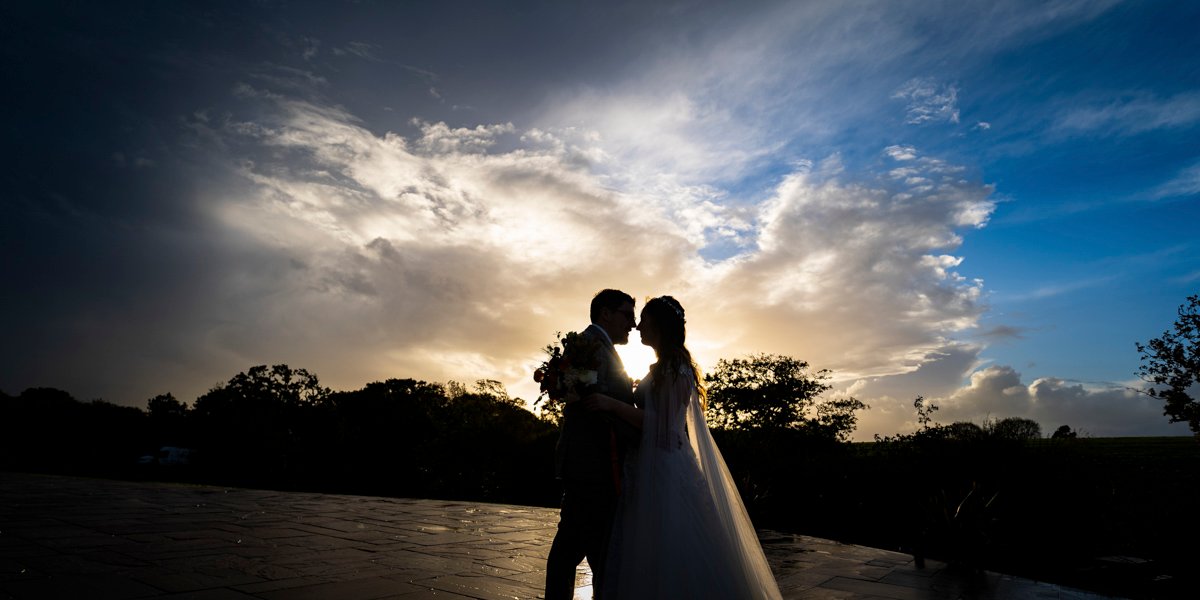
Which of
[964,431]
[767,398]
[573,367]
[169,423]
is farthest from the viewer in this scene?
[169,423]

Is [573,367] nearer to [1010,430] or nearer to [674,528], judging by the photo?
[674,528]

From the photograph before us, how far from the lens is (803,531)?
11.1 meters

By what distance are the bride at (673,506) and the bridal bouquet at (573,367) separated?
98mm

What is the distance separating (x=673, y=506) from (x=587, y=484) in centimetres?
49

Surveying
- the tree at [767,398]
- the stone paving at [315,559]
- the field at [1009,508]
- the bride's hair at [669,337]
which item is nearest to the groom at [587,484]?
the bride's hair at [669,337]

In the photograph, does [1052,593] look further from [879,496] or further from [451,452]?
[451,452]

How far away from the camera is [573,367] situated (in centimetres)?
299

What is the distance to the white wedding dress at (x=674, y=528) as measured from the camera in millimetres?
3072

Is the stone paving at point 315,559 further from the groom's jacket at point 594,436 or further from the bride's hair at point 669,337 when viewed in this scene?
the bride's hair at point 669,337

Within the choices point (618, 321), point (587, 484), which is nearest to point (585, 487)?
point (587, 484)

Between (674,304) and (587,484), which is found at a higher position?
(674,304)

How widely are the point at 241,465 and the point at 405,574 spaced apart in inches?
1394

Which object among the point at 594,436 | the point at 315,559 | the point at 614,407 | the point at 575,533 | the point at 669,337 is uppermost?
the point at 669,337

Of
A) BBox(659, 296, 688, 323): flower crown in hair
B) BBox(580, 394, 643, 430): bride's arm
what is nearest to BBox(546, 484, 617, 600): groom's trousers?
BBox(580, 394, 643, 430): bride's arm
